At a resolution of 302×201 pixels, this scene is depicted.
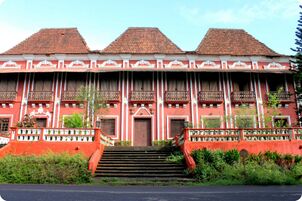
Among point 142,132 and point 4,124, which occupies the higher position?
point 4,124

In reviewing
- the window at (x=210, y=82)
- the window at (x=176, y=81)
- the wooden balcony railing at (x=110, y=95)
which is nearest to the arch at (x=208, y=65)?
the window at (x=210, y=82)

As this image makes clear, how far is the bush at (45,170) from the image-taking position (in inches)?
413

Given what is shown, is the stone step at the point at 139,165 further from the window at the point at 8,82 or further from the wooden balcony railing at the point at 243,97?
the window at the point at 8,82

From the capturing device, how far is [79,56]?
19.8m

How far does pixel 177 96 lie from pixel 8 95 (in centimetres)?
1164

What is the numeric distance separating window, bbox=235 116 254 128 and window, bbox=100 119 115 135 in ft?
27.2

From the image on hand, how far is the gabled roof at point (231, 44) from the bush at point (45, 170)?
13.2 meters

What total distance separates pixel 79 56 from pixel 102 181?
11.8m

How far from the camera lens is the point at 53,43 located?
21.6 m

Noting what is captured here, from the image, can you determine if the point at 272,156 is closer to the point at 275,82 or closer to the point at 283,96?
the point at 283,96

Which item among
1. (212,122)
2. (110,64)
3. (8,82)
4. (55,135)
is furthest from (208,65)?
(8,82)

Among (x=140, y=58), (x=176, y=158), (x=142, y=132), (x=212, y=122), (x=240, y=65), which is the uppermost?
(x=140, y=58)

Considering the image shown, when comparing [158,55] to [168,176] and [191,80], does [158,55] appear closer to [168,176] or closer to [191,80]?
[191,80]

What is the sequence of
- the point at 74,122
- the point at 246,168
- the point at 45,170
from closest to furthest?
1. the point at 45,170
2. the point at 246,168
3. the point at 74,122
